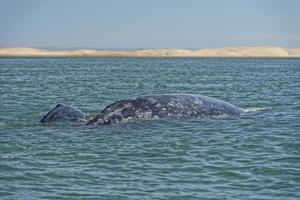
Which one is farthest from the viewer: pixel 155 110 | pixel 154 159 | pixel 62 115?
pixel 62 115

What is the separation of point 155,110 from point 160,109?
7.4 inches

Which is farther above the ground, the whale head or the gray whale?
the gray whale

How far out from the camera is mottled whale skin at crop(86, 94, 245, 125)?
20.3 meters

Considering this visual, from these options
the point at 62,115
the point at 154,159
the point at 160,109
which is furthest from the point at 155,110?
the point at 154,159

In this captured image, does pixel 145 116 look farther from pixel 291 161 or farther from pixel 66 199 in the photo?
pixel 66 199

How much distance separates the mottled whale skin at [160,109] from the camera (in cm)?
2034

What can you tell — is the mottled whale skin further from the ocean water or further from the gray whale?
the ocean water

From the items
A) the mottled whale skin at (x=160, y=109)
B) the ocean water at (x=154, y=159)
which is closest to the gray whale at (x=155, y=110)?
the mottled whale skin at (x=160, y=109)

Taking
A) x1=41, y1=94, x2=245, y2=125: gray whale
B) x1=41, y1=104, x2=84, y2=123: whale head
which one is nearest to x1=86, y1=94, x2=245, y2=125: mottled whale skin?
x1=41, y1=94, x2=245, y2=125: gray whale

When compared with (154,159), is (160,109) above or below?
above

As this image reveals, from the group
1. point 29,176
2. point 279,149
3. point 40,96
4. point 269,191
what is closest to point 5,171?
point 29,176

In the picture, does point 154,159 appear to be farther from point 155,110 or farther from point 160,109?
point 160,109

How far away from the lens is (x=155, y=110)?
2105 centimetres

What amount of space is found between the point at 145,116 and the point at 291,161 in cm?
680
